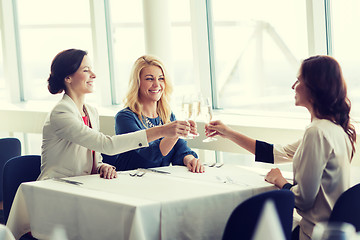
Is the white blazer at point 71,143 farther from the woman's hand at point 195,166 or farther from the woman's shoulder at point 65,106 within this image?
the woman's hand at point 195,166

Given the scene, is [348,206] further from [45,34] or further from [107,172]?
[45,34]

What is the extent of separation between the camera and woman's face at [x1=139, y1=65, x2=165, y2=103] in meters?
3.56

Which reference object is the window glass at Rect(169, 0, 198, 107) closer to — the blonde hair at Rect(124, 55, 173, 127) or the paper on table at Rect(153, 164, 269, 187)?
the blonde hair at Rect(124, 55, 173, 127)

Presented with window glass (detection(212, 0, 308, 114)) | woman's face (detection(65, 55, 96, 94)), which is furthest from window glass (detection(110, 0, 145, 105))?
woman's face (detection(65, 55, 96, 94))

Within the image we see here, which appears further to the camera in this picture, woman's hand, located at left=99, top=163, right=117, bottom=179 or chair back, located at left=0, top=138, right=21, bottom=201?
chair back, located at left=0, top=138, right=21, bottom=201

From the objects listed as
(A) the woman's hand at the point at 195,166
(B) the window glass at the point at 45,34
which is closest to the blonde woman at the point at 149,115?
(A) the woman's hand at the point at 195,166

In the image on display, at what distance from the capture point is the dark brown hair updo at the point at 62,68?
3188 mm

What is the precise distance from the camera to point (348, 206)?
2.21 m

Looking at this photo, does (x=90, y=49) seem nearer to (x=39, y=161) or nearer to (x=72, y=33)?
(x=72, y=33)

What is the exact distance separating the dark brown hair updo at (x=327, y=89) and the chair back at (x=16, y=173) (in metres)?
1.73

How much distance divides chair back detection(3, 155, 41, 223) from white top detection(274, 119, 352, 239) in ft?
5.37

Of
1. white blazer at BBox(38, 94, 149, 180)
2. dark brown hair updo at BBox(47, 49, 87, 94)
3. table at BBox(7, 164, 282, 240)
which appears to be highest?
dark brown hair updo at BBox(47, 49, 87, 94)

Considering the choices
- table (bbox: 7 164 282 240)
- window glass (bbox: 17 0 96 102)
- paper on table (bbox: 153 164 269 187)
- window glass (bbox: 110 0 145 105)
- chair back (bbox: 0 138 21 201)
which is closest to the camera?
table (bbox: 7 164 282 240)

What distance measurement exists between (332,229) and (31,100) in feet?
19.9
